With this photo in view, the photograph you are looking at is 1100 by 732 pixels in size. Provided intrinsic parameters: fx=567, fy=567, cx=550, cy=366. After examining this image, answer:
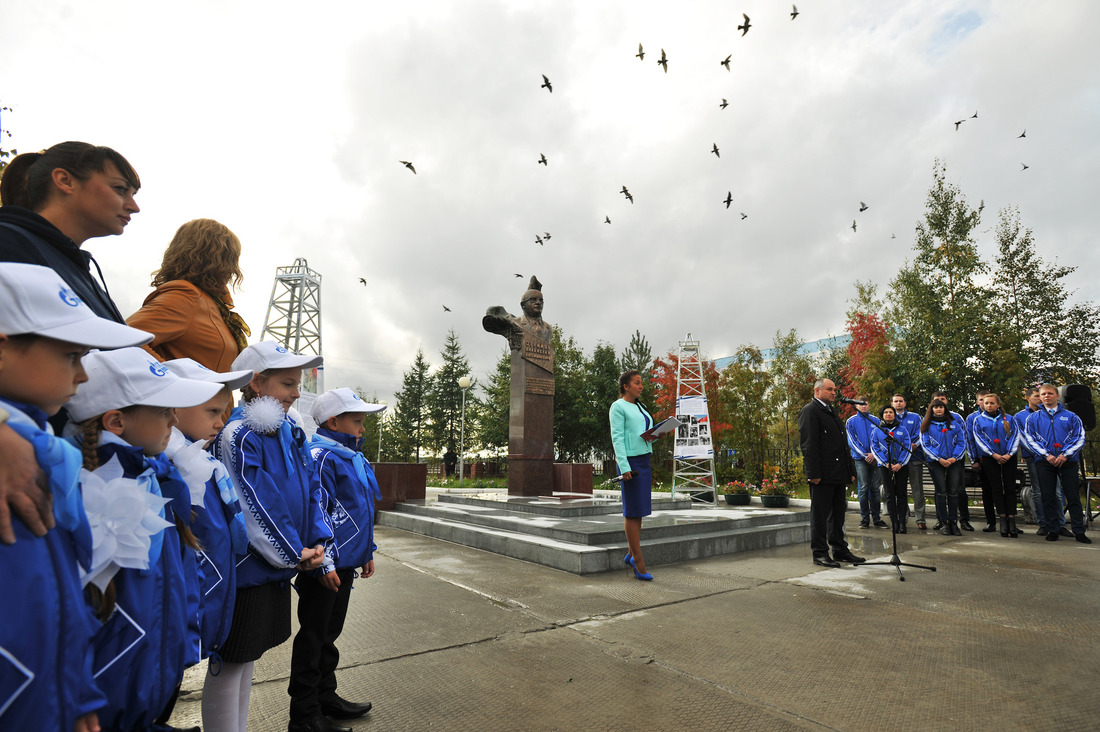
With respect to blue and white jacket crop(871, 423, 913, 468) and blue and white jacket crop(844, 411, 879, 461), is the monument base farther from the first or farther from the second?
blue and white jacket crop(871, 423, 913, 468)

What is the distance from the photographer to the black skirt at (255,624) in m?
2.01

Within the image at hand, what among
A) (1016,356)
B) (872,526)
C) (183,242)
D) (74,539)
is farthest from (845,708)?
(1016,356)

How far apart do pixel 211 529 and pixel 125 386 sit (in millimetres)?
558

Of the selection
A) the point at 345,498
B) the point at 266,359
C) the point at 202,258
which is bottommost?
the point at 345,498

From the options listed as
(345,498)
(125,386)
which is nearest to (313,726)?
(345,498)

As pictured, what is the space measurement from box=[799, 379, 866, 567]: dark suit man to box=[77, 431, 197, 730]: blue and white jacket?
600 centimetres

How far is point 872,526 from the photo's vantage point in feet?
32.2

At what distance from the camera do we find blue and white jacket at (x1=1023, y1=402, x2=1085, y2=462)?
25.3 feet

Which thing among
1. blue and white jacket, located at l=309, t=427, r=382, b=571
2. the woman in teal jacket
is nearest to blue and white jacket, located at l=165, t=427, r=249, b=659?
blue and white jacket, located at l=309, t=427, r=382, b=571

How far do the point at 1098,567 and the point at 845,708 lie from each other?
17.5 feet

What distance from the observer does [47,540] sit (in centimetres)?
105

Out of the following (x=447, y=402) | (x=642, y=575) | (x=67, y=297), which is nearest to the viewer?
(x=67, y=297)

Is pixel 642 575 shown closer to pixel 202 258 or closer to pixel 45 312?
pixel 202 258

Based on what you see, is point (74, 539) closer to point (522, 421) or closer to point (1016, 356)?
point (522, 421)
